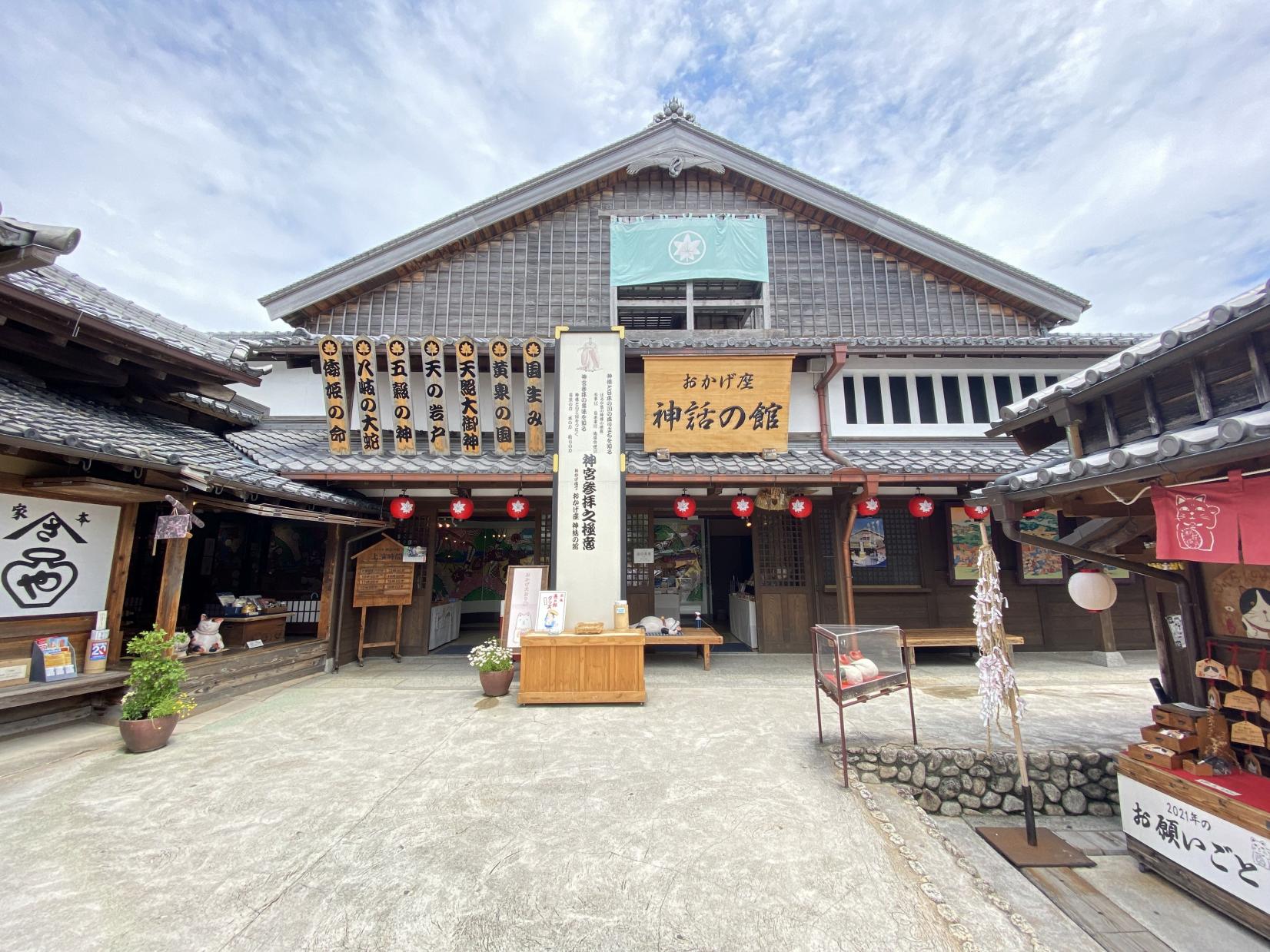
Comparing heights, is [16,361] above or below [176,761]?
above

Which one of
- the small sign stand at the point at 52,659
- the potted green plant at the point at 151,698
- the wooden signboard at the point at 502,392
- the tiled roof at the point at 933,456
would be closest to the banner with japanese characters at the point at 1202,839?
the tiled roof at the point at 933,456

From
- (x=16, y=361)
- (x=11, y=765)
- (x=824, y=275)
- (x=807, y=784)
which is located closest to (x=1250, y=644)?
(x=807, y=784)

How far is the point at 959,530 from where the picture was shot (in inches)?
414

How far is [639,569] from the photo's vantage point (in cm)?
1110

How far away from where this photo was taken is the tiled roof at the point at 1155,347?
11.0 ft

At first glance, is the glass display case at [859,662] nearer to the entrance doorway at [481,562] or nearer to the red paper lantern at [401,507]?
the red paper lantern at [401,507]

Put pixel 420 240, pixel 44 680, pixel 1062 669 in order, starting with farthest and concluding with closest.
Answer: pixel 420 240 → pixel 1062 669 → pixel 44 680

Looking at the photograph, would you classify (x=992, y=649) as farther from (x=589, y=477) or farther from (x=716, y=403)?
(x=716, y=403)

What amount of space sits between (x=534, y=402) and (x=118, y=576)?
21.2 feet

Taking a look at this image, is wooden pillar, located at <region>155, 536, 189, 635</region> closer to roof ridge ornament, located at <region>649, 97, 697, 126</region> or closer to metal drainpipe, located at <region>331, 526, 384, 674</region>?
metal drainpipe, located at <region>331, 526, 384, 674</region>

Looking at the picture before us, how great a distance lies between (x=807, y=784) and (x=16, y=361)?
10935mm

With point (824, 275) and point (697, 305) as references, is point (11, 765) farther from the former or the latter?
point (824, 275)

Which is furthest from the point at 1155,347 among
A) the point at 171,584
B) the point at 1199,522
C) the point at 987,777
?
the point at 171,584

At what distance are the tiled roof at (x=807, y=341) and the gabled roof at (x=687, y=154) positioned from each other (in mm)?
954
